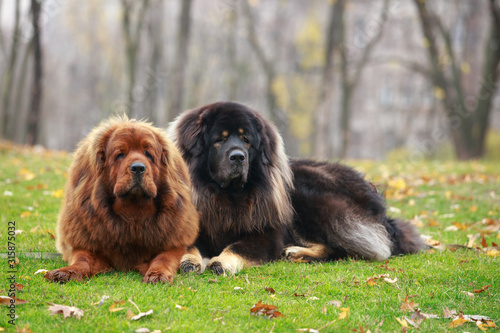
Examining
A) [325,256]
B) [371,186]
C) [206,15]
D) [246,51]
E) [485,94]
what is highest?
[206,15]

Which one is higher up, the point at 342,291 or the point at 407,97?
the point at 407,97

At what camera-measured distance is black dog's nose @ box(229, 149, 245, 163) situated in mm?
4850

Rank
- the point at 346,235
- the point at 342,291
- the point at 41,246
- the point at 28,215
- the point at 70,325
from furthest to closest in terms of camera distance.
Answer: the point at 28,215, the point at 346,235, the point at 41,246, the point at 342,291, the point at 70,325

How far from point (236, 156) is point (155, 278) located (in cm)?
148

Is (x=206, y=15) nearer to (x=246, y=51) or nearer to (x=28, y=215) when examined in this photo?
(x=246, y=51)

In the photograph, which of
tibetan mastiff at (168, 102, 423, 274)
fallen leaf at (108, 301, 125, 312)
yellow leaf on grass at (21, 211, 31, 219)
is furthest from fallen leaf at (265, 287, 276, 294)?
yellow leaf on grass at (21, 211, 31, 219)

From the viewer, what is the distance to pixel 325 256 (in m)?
5.45

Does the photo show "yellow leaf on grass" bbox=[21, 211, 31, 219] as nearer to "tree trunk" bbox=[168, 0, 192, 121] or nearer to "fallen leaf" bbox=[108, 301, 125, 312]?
"fallen leaf" bbox=[108, 301, 125, 312]

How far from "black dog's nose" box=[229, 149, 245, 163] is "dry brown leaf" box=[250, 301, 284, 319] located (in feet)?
5.49

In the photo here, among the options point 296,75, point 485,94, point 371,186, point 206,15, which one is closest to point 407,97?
point 296,75

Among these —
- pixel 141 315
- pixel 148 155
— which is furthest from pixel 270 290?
pixel 148 155

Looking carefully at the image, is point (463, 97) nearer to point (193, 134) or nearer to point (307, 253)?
point (307, 253)

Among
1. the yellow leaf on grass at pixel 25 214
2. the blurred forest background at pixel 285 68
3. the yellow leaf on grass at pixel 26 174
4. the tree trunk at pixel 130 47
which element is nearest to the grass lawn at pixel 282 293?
the yellow leaf on grass at pixel 25 214

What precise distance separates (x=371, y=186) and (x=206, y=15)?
3271 cm
